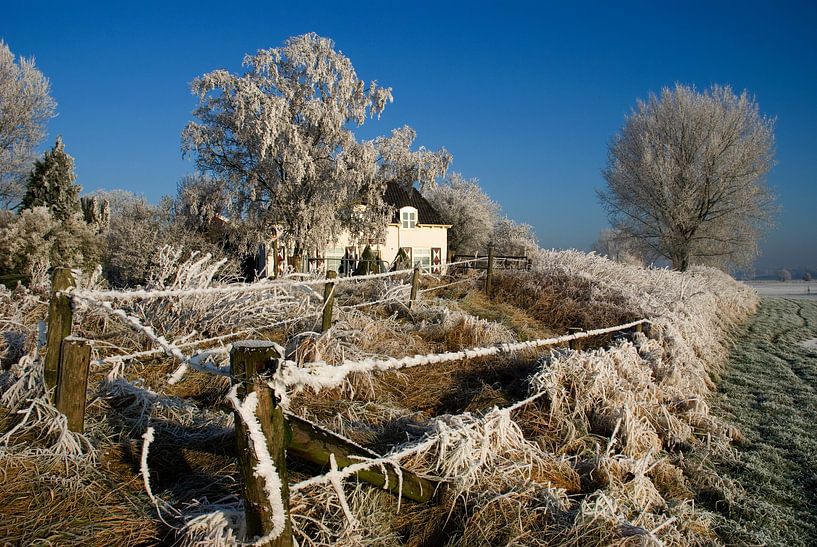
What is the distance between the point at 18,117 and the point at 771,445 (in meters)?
30.6

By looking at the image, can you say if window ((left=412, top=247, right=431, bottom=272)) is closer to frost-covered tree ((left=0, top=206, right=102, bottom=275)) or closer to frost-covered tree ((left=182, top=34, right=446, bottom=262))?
frost-covered tree ((left=182, top=34, right=446, bottom=262))

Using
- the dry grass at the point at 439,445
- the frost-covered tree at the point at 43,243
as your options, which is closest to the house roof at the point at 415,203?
the frost-covered tree at the point at 43,243

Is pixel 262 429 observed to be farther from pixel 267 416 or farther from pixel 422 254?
pixel 422 254

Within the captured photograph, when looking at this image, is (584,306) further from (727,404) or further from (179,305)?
(179,305)

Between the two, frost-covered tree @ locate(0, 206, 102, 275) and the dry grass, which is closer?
the dry grass

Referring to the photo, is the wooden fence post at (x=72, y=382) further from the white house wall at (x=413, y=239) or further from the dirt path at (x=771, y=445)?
the white house wall at (x=413, y=239)

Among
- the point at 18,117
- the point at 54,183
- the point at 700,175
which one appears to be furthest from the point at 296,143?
the point at 700,175

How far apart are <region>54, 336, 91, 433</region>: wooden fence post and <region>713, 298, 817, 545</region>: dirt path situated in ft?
14.6

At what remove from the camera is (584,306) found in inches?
395

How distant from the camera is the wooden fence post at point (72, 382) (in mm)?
3152

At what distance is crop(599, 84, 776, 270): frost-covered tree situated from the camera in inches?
907

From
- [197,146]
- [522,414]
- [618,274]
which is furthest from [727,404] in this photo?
[197,146]

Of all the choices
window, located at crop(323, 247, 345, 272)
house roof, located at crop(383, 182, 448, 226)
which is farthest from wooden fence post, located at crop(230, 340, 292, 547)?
house roof, located at crop(383, 182, 448, 226)

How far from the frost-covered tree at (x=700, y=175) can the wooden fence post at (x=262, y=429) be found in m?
24.6
